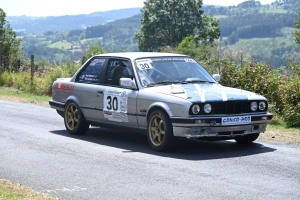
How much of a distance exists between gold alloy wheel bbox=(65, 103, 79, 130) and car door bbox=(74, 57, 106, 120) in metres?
0.25

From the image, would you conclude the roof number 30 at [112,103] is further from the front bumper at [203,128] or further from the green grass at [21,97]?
the green grass at [21,97]

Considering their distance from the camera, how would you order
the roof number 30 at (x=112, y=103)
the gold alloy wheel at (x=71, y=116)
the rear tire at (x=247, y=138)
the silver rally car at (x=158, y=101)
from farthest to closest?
the gold alloy wheel at (x=71, y=116) < the roof number 30 at (x=112, y=103) < the rear tire at (x=247, y=138) < the silver rally car at (x=158, y=101)

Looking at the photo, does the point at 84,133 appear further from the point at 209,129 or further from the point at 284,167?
the point at 284,167

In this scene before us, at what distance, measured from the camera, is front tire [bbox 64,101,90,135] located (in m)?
13.0

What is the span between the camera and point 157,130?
36.2ft

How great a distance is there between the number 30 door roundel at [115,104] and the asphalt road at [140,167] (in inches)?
19.4

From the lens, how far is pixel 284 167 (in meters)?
9.59

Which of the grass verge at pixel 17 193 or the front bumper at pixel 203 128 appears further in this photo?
the front bumper at pixel 203 128

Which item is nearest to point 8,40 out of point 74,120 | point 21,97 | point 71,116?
point 21,97

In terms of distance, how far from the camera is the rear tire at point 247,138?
11602mm

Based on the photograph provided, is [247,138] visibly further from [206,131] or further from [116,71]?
[116,71]

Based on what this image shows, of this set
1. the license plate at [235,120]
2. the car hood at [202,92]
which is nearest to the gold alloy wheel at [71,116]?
the car hood at [202,92]

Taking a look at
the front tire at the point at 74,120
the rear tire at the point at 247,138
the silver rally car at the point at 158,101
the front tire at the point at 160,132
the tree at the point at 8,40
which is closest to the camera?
the silver rally car at the point at 158,101

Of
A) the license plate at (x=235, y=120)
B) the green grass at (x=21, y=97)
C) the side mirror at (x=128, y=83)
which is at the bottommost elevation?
the green grass at (x=21, y=97)
